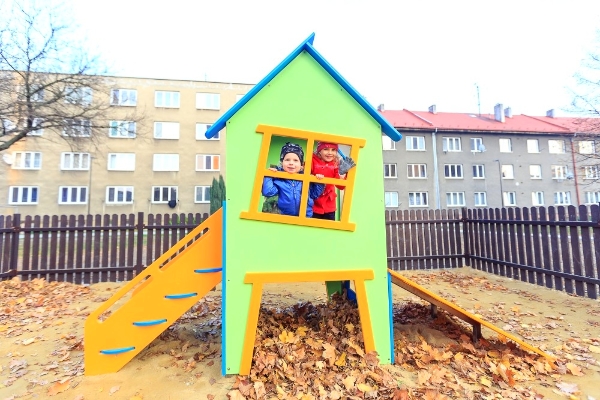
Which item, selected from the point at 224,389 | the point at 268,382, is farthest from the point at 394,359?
the point at 224,389

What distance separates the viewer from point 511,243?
7098 mm

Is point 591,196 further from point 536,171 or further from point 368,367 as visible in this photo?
point 368,367

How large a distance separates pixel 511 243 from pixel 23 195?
28001 millimetres

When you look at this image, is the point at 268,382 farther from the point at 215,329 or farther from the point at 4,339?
the point at 4,339

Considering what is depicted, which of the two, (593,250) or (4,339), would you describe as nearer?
(4,339)

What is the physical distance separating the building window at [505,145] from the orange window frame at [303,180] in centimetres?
3052

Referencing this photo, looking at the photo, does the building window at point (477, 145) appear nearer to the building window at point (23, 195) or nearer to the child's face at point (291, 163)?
the child's face at point (291, 163)

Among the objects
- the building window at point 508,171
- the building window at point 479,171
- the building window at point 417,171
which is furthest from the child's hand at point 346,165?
the building window at point 508,171

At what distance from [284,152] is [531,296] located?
18.1 ft

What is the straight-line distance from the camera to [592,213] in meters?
5.34

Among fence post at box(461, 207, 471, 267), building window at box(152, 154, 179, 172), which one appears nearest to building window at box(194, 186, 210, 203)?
building window at box(152, 154, 179, 172)

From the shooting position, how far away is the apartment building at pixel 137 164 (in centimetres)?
2145

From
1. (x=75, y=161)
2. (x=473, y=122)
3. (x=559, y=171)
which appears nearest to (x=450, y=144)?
(x=473, y=122)

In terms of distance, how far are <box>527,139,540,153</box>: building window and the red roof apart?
910 mm
